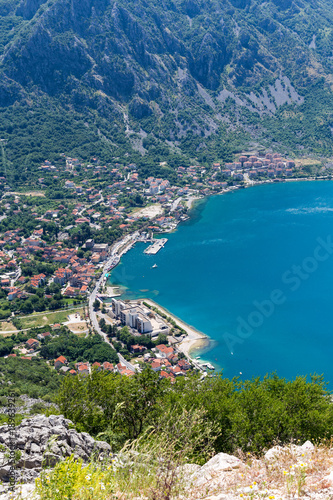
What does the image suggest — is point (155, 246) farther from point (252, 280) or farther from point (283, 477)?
point (283, 477)

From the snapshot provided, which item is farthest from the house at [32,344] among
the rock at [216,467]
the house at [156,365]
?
the rock at [216,467]

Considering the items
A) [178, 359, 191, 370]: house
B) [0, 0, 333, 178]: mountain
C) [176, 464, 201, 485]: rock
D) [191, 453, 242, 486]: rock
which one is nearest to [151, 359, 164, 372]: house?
[178, 359, 191, 370]: house

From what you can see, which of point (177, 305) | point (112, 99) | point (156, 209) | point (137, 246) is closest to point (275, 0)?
point (112, 99)

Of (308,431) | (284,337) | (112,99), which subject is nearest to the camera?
(308,431)

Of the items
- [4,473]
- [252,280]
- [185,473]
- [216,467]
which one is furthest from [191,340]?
[185,473]

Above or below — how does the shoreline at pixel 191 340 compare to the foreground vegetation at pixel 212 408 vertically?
below

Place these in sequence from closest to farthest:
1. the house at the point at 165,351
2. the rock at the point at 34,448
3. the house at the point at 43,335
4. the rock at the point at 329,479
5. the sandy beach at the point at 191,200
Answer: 1. the rock at the point at 329,479
2. the rock at the point at 34,448
3. the house at the point at 165,351
4. the house at the point at 43,335
5. the sandy beach at the point at 191,200

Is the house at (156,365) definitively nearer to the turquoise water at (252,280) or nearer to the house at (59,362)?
the turquoise water at (252,280)

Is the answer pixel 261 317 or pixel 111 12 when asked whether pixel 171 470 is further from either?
pixel 111 12
